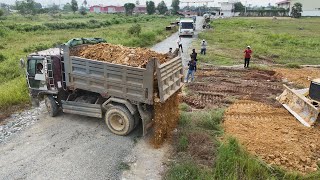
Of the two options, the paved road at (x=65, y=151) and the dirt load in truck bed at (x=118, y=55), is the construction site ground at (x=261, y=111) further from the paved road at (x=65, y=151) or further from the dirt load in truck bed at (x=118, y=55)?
the paved road at (x=65, y=151)

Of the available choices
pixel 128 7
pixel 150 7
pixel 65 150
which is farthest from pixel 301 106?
pixel 150 7

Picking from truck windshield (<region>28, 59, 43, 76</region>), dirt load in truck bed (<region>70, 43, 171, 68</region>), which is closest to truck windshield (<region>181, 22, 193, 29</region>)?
dirt load in truck bed (<region>70, 43, 171, 68</region>)

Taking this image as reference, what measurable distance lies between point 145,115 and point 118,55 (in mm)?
2024

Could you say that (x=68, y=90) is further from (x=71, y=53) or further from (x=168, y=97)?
(x=168, y=97)

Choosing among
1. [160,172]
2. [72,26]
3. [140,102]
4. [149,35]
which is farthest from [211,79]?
[72,26]

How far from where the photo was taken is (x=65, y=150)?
26.9 ft

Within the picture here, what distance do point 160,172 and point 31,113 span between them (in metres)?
6.00

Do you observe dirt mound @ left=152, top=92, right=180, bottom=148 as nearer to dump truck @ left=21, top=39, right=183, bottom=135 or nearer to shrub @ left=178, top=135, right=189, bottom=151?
Answer: dump truck @ left=21, top=39, right=183, bottom=135

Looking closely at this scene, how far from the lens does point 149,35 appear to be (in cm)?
3203

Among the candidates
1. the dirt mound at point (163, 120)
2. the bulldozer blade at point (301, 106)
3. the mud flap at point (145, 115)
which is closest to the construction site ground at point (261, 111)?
the bulldozer blade at point (301, 106)

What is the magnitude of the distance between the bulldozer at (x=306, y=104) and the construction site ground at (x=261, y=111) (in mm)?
212

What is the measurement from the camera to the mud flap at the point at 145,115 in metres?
8.47

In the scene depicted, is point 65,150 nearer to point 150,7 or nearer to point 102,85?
point 102,85

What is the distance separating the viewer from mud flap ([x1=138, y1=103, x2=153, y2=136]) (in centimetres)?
847
